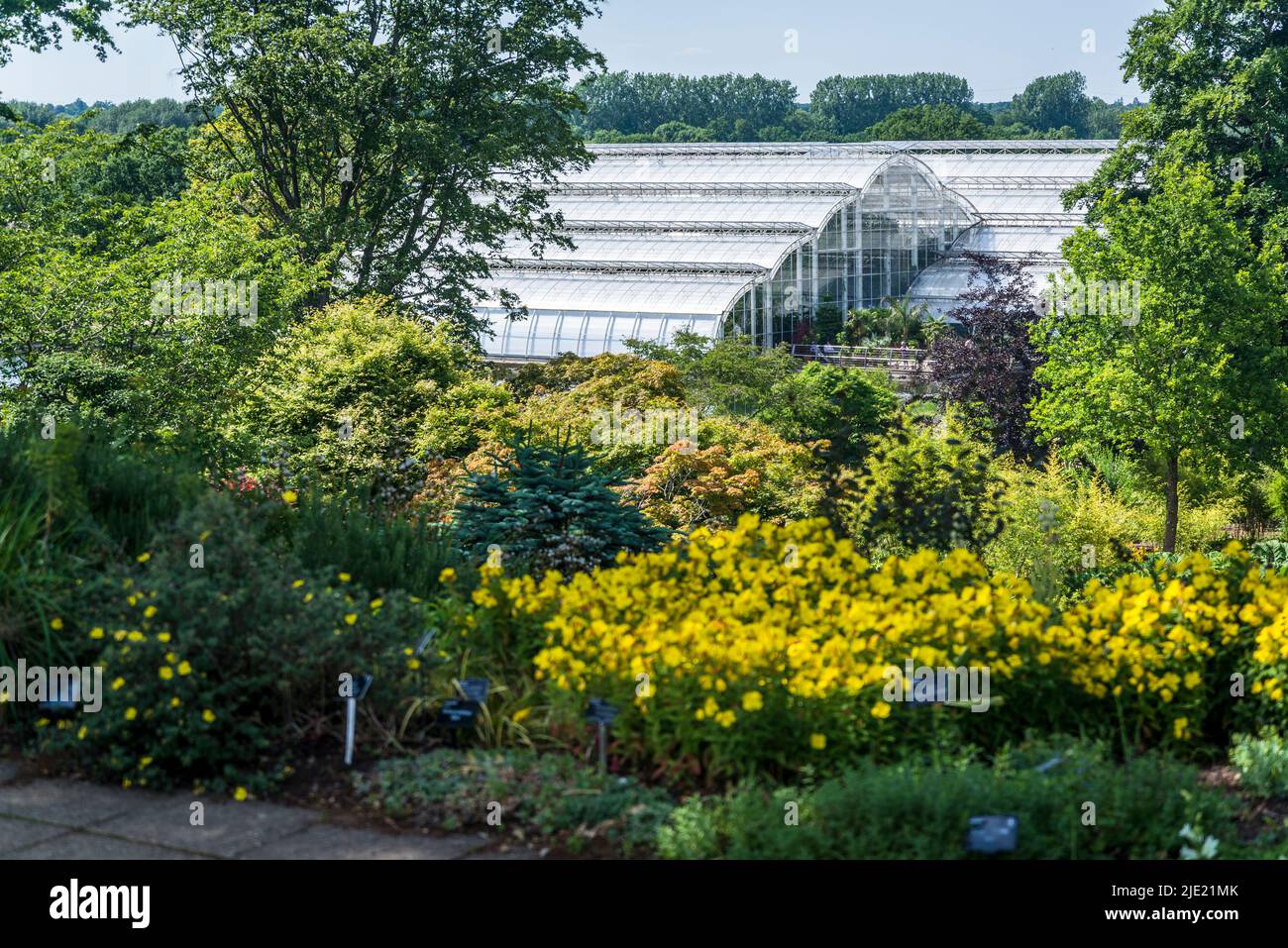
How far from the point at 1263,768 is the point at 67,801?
13.6ft

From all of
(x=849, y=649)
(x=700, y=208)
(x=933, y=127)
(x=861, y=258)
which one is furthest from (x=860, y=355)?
(x=933, y=127)

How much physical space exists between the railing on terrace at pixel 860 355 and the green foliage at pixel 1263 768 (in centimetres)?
2887

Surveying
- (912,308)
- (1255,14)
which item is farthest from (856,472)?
(912,308)

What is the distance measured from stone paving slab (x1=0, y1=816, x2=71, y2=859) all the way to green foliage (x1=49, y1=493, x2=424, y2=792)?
376mm

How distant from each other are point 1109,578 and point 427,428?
7874 millimetres

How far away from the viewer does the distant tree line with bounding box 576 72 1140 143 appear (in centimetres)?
11544

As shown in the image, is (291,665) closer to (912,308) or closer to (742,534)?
(742,534)

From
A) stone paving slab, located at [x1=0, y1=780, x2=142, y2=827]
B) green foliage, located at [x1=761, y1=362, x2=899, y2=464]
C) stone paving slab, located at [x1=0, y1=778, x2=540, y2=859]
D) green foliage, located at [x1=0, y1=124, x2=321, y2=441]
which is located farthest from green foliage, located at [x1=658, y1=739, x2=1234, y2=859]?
green foliage, located at [x1=761, y1=362, x2=899, y2=464]

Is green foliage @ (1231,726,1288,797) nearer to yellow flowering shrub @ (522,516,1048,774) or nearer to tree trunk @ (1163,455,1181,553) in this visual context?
yellow flowering shrub @ (522,516,1048,774)

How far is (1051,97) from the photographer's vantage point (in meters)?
119

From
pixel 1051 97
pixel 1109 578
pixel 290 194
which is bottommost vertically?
pixel 1109 578

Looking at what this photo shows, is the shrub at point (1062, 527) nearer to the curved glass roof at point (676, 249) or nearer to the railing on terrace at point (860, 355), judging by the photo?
the railing on terrace at point (860, 355)

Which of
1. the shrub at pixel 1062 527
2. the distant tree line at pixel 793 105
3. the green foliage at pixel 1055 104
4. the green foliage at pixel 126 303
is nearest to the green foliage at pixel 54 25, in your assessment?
the green foliage at pixel 126 303

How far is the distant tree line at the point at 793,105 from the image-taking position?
115 m
